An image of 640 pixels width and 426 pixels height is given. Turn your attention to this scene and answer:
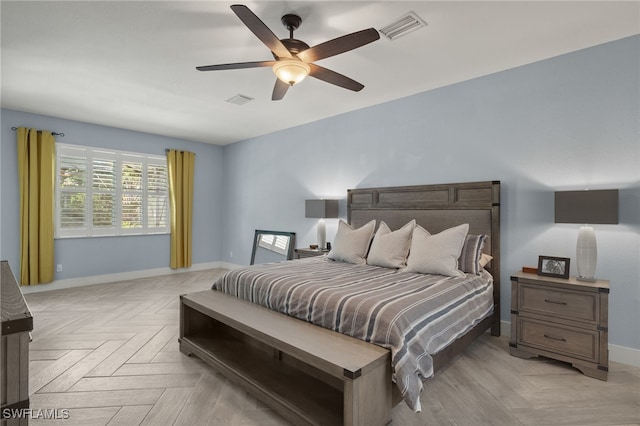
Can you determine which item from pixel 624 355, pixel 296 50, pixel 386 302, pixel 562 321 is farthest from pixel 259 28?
pixel 624 355

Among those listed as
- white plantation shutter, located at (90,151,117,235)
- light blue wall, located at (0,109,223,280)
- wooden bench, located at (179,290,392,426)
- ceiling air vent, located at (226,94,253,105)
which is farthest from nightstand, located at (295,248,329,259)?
white plantation shutter, located at (90,151,117,235)

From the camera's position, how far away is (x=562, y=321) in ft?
8.35

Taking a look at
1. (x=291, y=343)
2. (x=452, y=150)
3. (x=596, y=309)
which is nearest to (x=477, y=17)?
(x=452, y=150)

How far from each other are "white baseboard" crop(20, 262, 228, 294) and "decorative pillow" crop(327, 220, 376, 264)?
369 cm

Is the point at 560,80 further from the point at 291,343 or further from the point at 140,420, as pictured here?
the point at 140,420

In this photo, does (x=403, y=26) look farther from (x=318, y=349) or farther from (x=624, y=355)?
(x=624, y=355)

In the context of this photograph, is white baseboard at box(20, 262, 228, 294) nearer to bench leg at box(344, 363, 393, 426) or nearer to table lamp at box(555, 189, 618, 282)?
bench leg at box(344, 363, 393, 426)

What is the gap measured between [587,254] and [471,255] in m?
0.86

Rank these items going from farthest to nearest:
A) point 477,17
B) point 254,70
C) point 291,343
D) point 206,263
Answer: point 206,263 < point 254,70 < point 477,17 < point 291,343

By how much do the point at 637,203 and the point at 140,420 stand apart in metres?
3.96

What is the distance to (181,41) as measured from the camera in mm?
2750

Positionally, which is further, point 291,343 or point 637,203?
point 637,203

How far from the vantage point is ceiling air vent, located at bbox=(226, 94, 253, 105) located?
4.07m

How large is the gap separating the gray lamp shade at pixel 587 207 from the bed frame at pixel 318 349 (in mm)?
637
